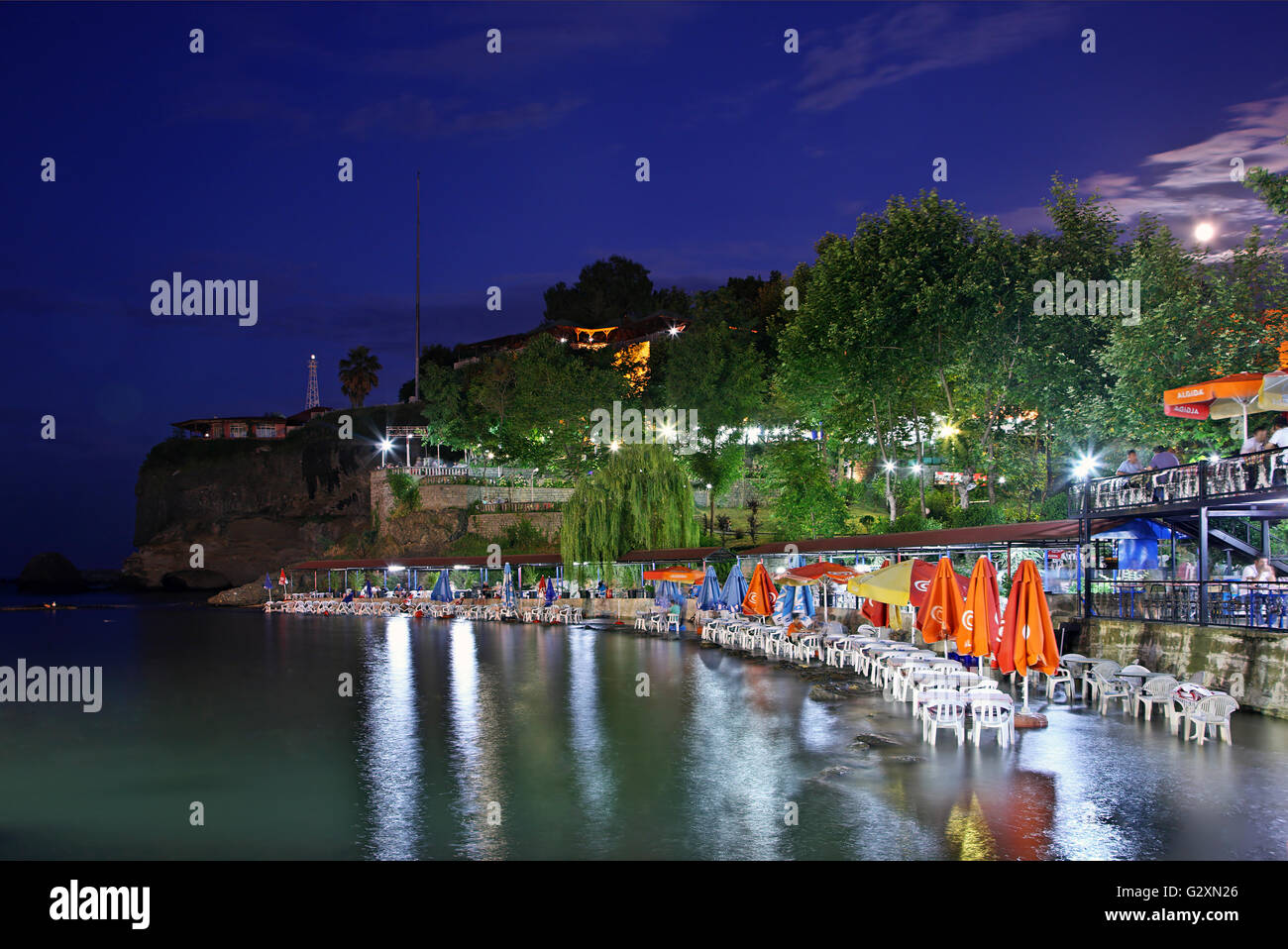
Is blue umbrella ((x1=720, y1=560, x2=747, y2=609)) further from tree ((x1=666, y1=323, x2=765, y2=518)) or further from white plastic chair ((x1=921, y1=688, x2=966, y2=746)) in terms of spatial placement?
tree ((x1=666, y1=323, x2=765, y2=518))

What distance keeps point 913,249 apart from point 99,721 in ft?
108

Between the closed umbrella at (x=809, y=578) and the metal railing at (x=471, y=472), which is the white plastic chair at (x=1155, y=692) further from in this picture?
the metal railing at (x=471, y=472)

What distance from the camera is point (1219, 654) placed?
52.5 ft

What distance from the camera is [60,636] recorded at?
45719 millimetres

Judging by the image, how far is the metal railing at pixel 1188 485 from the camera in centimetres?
1573

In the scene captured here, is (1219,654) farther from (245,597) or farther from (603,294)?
(603,294)

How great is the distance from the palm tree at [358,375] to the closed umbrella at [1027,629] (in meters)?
92.2

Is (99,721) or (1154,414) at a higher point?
(1154,414)

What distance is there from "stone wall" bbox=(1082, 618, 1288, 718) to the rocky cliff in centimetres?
8129

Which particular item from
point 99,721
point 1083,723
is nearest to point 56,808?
point 99,721
